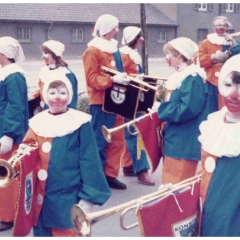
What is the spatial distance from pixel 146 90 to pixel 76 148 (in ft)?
8.78

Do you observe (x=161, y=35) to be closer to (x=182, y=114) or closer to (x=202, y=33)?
(x=202, y=33)

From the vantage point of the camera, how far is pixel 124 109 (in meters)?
6.20

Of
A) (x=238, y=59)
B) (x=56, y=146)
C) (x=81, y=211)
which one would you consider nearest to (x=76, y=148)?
(x=56, y=146)

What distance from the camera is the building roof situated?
88.8ft

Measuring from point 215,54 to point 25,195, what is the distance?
424 centimetres

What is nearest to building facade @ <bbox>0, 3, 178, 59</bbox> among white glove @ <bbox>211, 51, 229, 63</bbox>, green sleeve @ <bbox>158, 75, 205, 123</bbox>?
white glove @ <bbox>211, 51, 229, 63</bbox>

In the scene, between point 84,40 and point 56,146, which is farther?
point 84,40

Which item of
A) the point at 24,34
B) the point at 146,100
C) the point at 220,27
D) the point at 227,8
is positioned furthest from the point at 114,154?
the point at 227,8

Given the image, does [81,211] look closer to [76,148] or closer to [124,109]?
[76,148]

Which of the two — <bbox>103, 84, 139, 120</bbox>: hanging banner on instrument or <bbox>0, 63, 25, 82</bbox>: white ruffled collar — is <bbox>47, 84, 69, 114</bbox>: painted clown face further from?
<bbox>103, 84, 139, 120</bbox>: hanging banner on instrument

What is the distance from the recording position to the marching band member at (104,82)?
604 cm

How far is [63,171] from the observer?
3.55 meters

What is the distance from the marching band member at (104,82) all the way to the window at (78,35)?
23.0 metres

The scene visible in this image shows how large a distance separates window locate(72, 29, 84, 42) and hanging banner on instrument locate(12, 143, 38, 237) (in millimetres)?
25874
